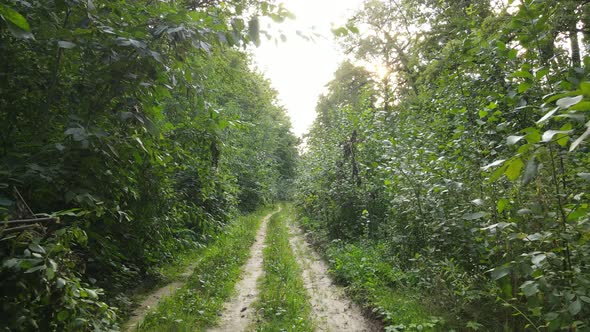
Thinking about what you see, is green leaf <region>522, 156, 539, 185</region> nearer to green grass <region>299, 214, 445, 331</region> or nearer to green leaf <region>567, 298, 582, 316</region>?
green leaf <region>567, 298, 582, 316</region>

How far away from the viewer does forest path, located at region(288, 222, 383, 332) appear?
4.79 m

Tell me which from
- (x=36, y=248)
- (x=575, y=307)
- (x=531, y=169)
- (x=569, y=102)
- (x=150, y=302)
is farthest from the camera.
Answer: (x=150, y=302)

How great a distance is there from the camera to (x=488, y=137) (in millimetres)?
4129

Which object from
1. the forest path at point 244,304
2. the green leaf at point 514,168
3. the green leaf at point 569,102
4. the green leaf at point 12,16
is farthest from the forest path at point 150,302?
the green leaf at point 569,102

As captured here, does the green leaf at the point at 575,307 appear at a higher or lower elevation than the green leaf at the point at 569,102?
lower

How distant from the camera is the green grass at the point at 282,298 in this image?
4766mm

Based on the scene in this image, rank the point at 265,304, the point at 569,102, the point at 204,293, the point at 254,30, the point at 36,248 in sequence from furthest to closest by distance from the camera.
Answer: the point at 204,293, the point at 265,304, the point at 254,30, the point at 36,248, the point at 569,102

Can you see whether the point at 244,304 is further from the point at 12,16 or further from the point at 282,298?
the point at 12,16

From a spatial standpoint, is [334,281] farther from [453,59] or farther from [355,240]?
[453,59]

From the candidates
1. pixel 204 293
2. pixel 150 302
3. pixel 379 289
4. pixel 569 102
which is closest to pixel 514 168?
pixel 569 102

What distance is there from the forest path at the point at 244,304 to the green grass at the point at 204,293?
0.14 metres

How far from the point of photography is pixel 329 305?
5605mm

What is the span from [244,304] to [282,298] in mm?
637

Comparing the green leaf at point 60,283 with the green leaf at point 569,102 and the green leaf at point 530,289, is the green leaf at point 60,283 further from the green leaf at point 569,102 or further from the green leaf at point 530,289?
the green leaf at point 530,289
